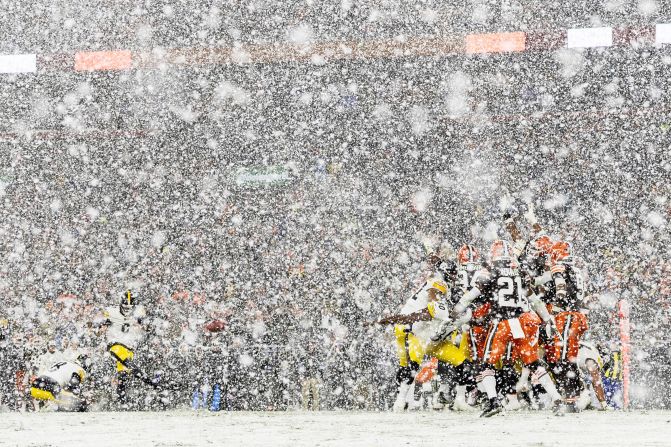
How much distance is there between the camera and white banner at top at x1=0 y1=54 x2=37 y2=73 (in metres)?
17.4

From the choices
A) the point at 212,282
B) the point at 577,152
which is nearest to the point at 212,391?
the point at 212,282

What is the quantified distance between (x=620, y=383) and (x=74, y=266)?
432 inches


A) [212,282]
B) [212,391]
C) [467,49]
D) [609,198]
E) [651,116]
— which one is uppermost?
[467,49]

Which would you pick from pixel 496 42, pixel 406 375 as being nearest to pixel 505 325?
pixel 406 375

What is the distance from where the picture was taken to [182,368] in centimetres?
1108

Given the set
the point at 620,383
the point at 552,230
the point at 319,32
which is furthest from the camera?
the point at 319,32

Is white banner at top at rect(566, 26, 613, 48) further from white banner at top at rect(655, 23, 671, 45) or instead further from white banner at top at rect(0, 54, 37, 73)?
white banner at top at rect(0, 54, 37, 73)

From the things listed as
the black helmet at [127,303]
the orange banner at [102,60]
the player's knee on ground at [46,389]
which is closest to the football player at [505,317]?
the black helmet at [127,303]

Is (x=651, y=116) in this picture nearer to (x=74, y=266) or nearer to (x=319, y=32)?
(x=319, y=32)

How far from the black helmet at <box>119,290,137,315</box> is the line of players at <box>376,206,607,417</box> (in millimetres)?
3621

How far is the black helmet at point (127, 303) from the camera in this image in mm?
10734

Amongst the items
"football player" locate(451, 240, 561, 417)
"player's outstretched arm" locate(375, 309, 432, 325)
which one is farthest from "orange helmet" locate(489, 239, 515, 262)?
"player's outstretched arm" locate(375, 309, 432, 325)

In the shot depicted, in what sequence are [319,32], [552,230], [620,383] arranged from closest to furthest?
[620,383], [552,230], [319,32]

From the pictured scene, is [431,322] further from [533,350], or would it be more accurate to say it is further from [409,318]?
[533,350]
